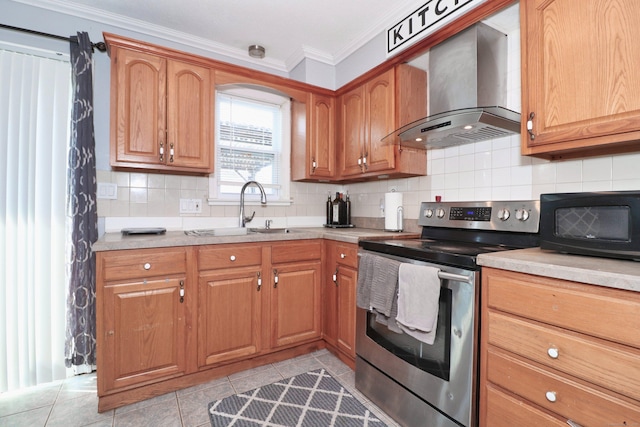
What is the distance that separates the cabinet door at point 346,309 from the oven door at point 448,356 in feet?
1.34

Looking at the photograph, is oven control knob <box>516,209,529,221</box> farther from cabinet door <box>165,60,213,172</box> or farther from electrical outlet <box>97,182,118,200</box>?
electrical outlet <box>97,182,118,200</box>

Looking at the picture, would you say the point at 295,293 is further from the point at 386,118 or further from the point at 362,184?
the point at 386,118

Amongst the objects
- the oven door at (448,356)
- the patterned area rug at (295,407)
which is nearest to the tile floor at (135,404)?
the patterned area rug at (295,407)

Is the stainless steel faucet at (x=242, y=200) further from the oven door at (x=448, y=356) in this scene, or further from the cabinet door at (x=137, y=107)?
the oven door at (x=448, y=356)

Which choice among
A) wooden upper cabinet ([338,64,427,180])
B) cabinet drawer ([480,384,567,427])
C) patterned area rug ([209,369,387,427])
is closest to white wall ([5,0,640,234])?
wooden upper cabinet ([338,64,427,180])

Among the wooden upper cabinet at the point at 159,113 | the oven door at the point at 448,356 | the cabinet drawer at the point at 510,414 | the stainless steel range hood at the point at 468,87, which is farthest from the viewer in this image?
the wooden upper cabinet at the point at 159,113

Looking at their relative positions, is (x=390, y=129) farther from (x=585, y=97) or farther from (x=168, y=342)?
(x=168, y=342)

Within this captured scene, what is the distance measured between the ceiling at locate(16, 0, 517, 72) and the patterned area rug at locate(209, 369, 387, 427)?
2547 mm

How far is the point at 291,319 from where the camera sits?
7.28 feet

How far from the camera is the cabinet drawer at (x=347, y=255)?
6.58 feet

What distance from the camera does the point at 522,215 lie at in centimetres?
162

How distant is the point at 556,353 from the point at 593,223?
0.52m

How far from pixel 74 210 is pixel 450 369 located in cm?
234

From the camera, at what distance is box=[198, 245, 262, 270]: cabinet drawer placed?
6.25 feet
